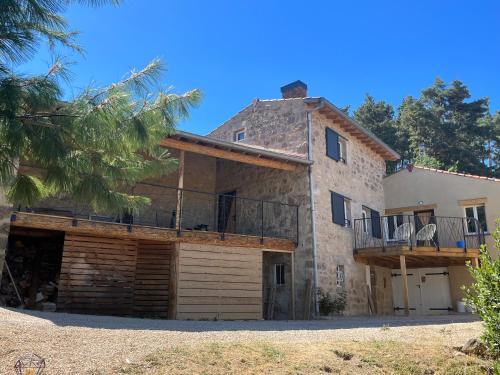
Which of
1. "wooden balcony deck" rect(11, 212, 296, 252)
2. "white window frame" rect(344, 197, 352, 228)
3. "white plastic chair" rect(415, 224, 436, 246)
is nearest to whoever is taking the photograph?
"wooden balcony deck" rect(11, 212, 296, 252)

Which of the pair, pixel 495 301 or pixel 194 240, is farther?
pixel 194 240

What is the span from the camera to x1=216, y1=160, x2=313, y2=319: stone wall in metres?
13.1

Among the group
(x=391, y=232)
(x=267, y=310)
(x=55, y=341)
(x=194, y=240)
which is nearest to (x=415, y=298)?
(x=391, y=232)

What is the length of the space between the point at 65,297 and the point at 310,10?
841 centimetres

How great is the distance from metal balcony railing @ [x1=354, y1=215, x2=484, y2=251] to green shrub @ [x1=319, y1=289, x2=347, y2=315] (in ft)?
7.01

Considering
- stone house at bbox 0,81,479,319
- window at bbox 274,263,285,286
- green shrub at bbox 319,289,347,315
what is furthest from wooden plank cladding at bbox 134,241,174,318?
green shrub at bbox 319,289,347,315

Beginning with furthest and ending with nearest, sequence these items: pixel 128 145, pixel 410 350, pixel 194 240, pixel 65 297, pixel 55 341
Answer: pixel 194 240
pixel 65 297
pixel 410 350
pixel 55 341
pixel 128 145

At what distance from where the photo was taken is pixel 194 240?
36.0ft

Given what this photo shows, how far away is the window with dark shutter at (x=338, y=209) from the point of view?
47.0 ft

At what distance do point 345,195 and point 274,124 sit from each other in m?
3.38

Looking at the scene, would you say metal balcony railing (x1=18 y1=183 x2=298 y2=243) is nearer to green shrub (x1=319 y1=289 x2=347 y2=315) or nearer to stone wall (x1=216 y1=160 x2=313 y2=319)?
stone wall (x1=216 y1=160 x2=313 y2=319)

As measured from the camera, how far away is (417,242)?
49.2 ft

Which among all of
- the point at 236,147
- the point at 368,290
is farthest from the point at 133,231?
the point at 368,290

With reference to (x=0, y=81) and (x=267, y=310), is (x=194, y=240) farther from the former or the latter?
(x=0, y=81)
